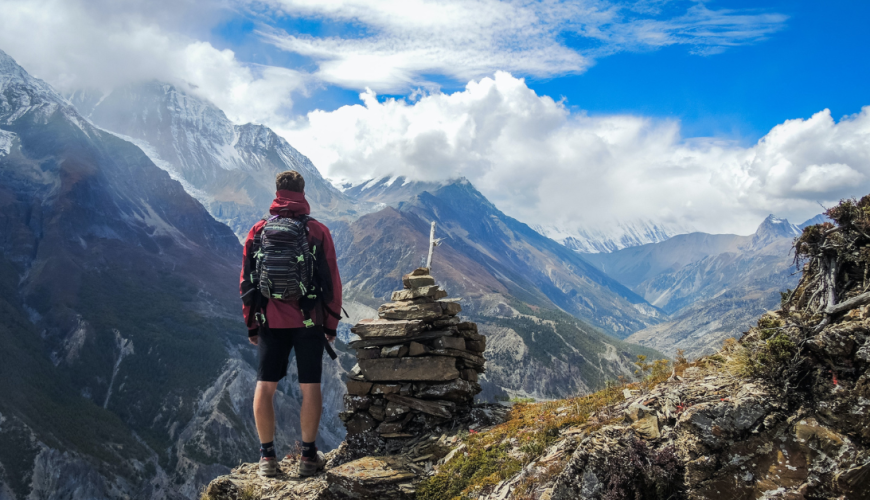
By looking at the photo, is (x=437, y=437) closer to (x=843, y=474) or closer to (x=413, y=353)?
(x=413, y=353)

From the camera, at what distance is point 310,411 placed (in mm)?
9125

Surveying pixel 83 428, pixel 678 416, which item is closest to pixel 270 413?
pixel 678 416

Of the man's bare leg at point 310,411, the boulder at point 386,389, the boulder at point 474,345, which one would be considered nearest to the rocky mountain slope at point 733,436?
the man's bare leg at point 310,411

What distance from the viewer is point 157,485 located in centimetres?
14725

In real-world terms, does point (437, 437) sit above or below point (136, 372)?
below

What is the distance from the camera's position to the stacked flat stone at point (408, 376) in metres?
12.3

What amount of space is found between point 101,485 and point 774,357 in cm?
17551

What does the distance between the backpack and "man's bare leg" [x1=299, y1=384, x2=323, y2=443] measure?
1.80 meters

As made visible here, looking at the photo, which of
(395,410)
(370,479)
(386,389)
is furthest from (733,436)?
(386,389)

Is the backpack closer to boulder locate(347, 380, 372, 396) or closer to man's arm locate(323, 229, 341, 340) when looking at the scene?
man's arm locate(323, 229, 341, 340)

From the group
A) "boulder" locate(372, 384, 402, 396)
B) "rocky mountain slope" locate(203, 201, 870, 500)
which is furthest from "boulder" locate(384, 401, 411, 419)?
"rocky mountain slope" locate(203, 201, 870, 500)

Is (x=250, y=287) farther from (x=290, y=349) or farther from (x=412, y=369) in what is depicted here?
(x=412, y=369)

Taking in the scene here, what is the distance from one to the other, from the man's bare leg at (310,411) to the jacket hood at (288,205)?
11.1 feet

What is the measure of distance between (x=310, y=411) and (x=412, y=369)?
13.0ft
